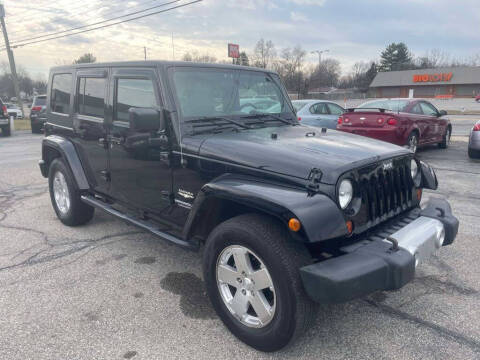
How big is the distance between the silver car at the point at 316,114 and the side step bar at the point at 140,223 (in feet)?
24.2

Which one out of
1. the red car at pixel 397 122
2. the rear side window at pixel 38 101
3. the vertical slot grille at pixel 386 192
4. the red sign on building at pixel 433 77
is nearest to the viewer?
the vertical slot grille at pixel 386 192

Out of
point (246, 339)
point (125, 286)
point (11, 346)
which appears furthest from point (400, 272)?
point (11, 346)

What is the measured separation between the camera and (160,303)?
128 inches

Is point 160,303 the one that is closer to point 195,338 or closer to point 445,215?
point 195,338

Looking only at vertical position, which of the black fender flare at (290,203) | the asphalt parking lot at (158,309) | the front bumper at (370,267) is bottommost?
the asphalt parking lot at (158,309)

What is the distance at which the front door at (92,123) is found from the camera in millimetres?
4160

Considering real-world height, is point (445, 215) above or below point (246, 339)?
above


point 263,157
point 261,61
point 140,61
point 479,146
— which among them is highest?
point 261,61

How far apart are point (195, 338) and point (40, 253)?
7.98 feet

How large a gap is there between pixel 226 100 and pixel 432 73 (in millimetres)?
70001

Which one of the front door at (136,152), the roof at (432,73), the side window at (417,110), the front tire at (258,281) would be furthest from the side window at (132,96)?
the roof at (432,73)

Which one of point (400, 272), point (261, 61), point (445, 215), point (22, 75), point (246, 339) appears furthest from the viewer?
point (22, 75)

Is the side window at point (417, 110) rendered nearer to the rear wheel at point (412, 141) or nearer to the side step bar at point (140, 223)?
the rear wheel at point (412, 141)

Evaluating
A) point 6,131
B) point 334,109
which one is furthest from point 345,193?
point 6,131
